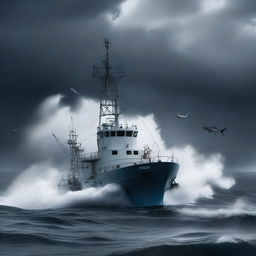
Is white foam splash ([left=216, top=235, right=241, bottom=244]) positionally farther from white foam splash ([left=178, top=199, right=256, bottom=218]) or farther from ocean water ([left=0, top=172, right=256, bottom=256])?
white foam splash ([left=178, top=199, right=256, bottom=218])

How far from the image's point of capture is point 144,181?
1956 inches

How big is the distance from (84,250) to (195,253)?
6.20 meters

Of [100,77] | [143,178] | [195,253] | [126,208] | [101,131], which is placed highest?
[100,77]

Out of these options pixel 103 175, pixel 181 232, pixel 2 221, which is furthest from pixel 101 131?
pixel 181 232

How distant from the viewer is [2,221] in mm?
37250

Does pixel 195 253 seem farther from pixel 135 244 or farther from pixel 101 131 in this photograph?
pixel 101 131

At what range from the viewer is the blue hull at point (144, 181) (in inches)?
1943

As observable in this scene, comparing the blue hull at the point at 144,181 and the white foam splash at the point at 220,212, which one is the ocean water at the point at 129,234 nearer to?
the white foam splash at the point at 220,212

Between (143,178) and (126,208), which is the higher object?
(143,178)

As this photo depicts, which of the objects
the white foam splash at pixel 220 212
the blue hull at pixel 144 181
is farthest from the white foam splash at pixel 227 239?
the blue hull at pixel 144 181

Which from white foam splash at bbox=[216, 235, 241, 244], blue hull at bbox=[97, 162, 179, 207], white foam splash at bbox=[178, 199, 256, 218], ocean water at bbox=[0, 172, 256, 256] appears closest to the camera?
ocean water at bbox=[0, 172, 256, 256]

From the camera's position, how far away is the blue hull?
49.3 metres

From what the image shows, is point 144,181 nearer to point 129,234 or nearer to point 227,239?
point 129,234

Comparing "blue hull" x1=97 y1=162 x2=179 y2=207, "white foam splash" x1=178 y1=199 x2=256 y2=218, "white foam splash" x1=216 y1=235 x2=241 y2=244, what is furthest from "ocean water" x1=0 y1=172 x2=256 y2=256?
"blue hull" x1=97 y1=162 x2=179 y2=207
